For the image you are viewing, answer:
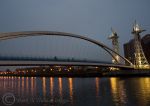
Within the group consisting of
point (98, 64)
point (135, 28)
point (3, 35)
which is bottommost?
point (98, 64)

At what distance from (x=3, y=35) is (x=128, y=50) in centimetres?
12285

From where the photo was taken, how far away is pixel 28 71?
126m

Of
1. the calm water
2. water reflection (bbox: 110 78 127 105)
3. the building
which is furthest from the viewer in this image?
the building

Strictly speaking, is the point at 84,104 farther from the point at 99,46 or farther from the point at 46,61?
the point at 99,46

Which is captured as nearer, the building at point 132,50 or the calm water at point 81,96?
the calm water at point 81,96

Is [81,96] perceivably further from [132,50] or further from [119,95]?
[132,50]

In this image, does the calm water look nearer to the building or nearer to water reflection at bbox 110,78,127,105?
water reflection at bbox 110,78,127,105

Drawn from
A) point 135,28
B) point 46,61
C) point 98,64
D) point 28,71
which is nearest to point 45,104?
point 46,61

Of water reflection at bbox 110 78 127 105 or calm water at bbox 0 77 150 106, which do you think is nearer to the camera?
calm water at bbox 0 77 150 106

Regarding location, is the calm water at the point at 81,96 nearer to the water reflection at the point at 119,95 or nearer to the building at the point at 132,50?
the water reflection at the point at 119,95

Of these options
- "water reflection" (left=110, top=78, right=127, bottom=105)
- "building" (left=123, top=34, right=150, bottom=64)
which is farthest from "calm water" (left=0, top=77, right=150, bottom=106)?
"building" (left=123, top=34, right=150, bottom=64)

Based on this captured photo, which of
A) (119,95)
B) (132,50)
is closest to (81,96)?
(119,95)

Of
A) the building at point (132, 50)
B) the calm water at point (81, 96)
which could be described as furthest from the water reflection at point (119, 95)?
the building at point (132, 50)

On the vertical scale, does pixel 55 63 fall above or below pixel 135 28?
below
